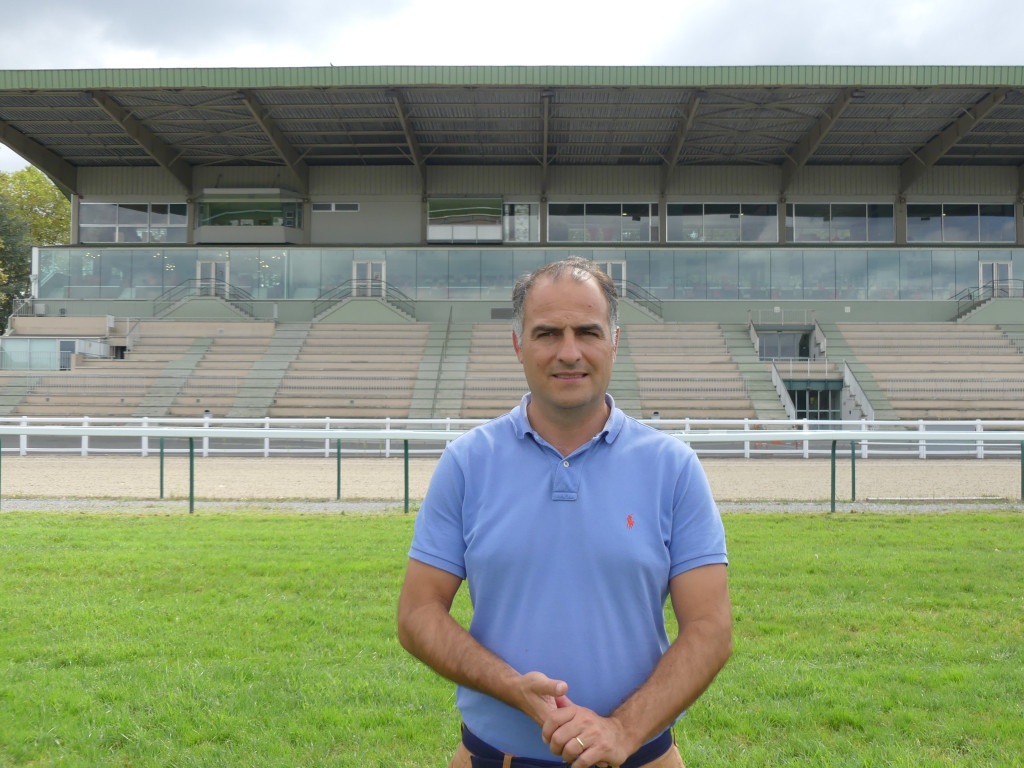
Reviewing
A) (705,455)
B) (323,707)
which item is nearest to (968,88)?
(705,455)

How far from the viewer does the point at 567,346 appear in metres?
2.30

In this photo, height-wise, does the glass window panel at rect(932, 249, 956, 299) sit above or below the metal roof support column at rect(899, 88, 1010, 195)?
below

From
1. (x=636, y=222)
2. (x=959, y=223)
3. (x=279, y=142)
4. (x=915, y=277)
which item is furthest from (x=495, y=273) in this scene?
(x=959, y=223)

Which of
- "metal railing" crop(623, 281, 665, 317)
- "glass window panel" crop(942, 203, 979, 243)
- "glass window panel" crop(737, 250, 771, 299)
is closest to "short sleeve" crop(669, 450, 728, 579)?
"metal railing" crop(623, 281, 665, 317)

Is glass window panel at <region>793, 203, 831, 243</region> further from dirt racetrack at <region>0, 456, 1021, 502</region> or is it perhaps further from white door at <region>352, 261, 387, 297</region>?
dirt racetrack at <region>0, 456, 1021, 502</region>

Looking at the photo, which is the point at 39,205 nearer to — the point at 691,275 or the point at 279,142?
the point at 279,142

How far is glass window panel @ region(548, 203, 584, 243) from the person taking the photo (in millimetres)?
40062

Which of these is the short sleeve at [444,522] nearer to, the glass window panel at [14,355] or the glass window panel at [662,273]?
the glass window panel at [14,355]

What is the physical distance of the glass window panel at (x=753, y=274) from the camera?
1458 inches

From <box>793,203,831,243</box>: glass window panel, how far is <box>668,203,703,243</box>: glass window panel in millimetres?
4586

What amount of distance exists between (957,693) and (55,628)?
19.0 feet

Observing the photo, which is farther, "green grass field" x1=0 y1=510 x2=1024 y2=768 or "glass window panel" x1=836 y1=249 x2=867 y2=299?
"glass window panel" x1=836 y1=249 x2=867 y2=299

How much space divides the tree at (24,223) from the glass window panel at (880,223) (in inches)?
1909

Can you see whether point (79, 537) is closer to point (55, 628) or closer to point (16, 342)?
point (55, 628)
